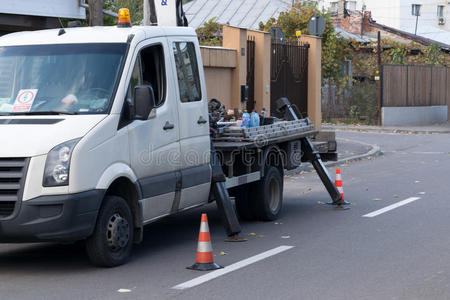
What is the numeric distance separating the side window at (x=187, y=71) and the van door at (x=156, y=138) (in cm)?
23

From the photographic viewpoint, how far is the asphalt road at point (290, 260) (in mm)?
6754

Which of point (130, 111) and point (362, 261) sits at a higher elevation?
point (130, 111)

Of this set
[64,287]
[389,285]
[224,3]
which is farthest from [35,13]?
[224,3]

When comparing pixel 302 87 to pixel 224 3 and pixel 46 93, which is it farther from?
pixel 224 3

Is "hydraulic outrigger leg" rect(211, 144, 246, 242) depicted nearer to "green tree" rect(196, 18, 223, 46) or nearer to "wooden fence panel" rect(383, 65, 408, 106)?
"green tree" rect(196, 18, 223, 46)

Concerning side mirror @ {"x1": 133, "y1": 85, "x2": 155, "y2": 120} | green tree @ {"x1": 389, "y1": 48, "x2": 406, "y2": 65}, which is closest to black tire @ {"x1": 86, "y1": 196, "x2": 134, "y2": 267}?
side mirror @ {"x1": 133, "y1": 85, "x2": 155, "y2": 120}

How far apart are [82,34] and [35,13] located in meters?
8.14

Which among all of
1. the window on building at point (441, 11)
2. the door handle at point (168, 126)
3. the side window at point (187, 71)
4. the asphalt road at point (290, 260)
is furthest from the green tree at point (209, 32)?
the window on building at point (441, 11)

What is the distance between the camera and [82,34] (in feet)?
27.2

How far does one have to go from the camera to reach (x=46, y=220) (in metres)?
7.04

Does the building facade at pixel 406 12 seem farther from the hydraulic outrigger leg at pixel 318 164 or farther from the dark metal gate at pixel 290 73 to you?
the hydraulic outrigger leg at pixel 318 164

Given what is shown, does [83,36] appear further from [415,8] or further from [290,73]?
[415,8]

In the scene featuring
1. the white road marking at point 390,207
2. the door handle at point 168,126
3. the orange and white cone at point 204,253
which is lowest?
the white road marking at point 390,207

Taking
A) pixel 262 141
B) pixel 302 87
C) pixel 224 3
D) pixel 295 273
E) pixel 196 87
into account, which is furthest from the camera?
pixel 224 3
